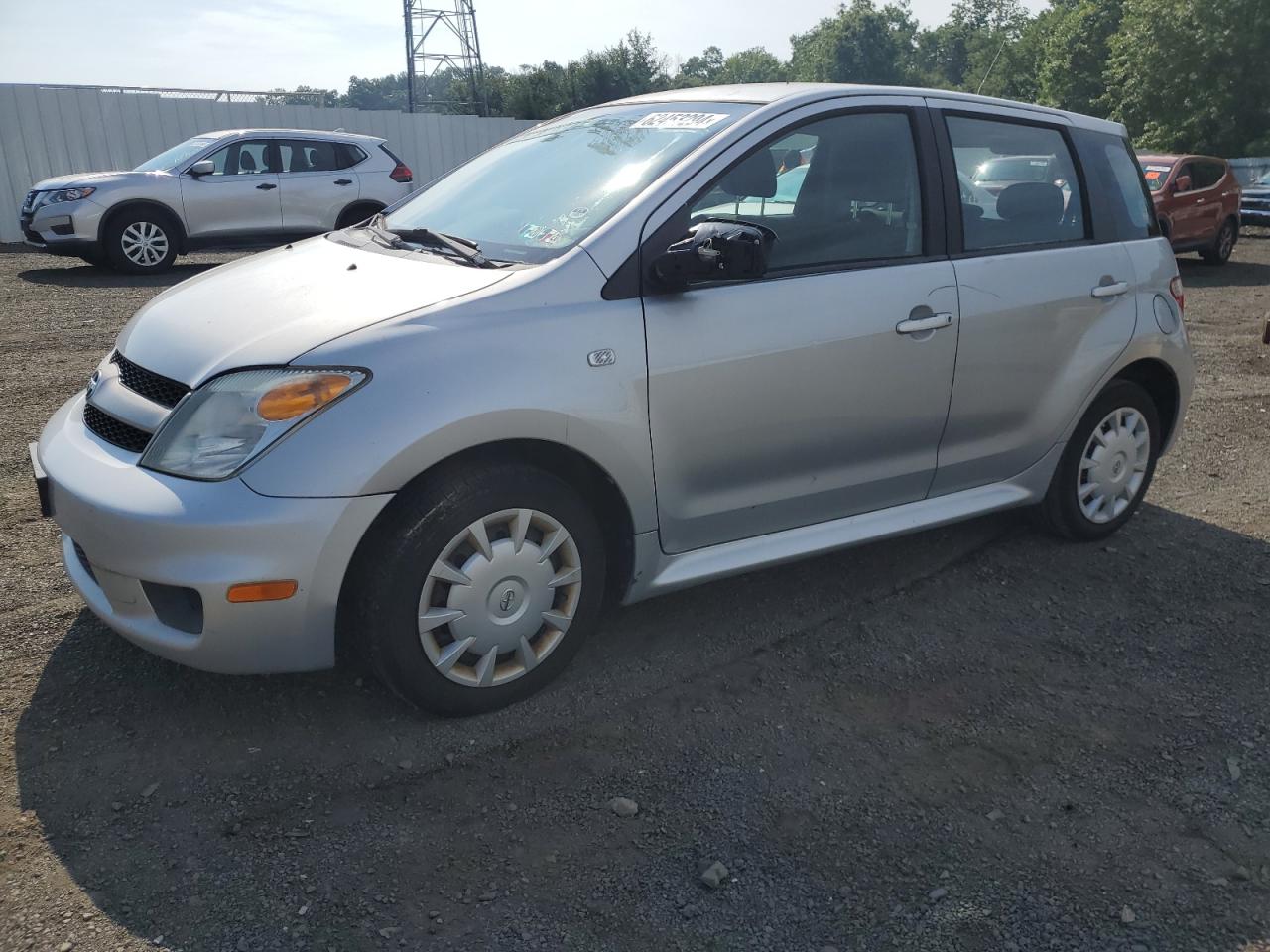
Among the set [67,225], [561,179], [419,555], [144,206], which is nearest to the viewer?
[419,555]

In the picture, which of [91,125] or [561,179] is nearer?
[561,179]

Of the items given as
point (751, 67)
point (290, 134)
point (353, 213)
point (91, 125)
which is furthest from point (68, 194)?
point (751, 67)

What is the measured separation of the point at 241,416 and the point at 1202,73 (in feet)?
113

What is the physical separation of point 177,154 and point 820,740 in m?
12.2

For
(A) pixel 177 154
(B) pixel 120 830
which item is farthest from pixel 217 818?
(A) pixel 177 154

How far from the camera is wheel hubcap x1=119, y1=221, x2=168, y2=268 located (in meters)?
12.2

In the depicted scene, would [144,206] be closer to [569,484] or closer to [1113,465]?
[569,484]

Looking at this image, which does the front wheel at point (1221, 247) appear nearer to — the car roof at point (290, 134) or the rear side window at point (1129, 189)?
the car roof at point (290, 134)

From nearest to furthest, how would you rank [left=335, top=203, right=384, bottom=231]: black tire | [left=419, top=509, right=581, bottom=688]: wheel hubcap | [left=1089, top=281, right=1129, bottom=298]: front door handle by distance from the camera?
[left=419, top=509, right=581, bottom=688]: wheel hubcap, [left=1089, top=281, right=1129, bottom=298]: front door handle, [left=335, top=203, right=384, bottom=231]: black tire

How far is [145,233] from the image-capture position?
12.3 meters

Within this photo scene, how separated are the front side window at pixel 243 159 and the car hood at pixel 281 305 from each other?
10280 mm

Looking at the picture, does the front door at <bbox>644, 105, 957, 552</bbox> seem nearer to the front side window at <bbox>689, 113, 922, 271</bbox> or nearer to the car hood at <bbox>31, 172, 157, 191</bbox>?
the front side window at <bbox>689, 113, 922, 271</bbox>

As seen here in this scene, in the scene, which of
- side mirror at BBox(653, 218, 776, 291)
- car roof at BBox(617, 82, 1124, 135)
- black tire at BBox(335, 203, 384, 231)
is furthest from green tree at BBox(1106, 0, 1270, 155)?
side mirror at BBox(653, 218, 776, 291)

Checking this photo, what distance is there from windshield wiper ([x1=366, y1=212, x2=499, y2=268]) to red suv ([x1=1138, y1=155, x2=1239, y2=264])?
522 inches
